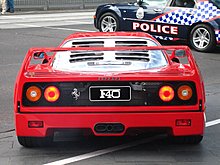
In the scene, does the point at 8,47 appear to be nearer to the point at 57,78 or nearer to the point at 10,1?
the point at 57,78

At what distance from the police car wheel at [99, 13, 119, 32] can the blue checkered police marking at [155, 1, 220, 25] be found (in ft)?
5.64

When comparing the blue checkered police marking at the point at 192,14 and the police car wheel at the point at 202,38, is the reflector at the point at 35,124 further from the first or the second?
the blue checkered police marking at the point at 192,14

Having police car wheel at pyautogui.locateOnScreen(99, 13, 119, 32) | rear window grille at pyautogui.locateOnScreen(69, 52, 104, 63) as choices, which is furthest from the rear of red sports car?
police car wheel at pyautogui.locateOnScreen(99, 13, 119, 32)

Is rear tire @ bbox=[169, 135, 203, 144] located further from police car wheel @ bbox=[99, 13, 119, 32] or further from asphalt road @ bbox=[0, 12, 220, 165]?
police car wheel @ bbox=[99, 13, 119, 32]

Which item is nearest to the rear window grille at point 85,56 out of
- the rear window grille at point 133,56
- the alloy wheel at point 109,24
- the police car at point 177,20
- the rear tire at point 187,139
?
the rear window grille at point 133,56

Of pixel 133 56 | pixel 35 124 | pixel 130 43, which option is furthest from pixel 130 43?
pixel 35 124

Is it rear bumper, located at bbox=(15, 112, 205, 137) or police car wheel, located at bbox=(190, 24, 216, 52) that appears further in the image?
police car wheel, located at bbox=(190, 24, 216, 52)

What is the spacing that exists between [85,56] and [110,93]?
92 cm

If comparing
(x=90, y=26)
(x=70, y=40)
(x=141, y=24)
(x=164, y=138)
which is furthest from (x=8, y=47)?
(x=164, y=138)

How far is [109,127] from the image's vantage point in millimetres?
5727

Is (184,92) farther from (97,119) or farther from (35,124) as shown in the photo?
(35,124)

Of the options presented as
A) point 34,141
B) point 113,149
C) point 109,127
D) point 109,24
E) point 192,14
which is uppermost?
point 109,127

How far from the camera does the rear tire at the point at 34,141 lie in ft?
19.7

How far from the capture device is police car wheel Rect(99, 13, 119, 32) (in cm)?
1605
